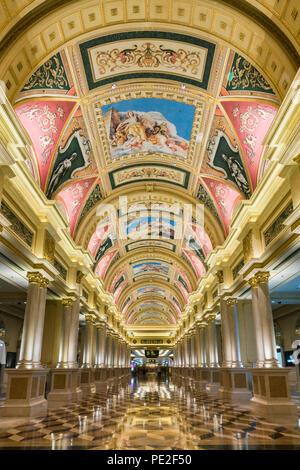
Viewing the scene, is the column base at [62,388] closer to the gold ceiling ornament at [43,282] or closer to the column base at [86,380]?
the column base at [86,380]

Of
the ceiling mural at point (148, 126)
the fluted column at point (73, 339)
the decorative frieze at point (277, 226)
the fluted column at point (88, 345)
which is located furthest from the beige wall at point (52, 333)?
the decorative frieze at point (277, 226)

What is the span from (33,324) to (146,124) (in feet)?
27.5

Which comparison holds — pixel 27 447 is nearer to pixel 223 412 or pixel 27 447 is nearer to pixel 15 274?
pixel 223 412

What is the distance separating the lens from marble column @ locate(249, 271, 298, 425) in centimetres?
870

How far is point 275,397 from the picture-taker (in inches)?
350

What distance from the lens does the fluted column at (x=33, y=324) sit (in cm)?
980

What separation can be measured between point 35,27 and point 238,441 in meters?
9.34

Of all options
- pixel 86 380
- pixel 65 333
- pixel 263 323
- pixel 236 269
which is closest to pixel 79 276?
pixel 65 333

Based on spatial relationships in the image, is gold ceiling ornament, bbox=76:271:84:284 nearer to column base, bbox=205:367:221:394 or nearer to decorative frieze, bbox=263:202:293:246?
column base, bbox=205:367:221:394

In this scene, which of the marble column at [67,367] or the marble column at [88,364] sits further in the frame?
the marble column at [88,364]

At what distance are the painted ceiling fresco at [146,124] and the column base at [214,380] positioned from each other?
675 cm

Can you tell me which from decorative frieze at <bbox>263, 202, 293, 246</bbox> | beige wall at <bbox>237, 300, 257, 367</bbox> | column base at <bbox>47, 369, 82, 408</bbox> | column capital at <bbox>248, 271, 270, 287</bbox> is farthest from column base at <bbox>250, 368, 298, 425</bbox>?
column base at <bbox>47, 369, 82, 408</bbox>

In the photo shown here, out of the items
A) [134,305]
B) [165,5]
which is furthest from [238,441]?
[134,305]

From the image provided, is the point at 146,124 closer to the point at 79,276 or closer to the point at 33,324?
the point at 79,276
